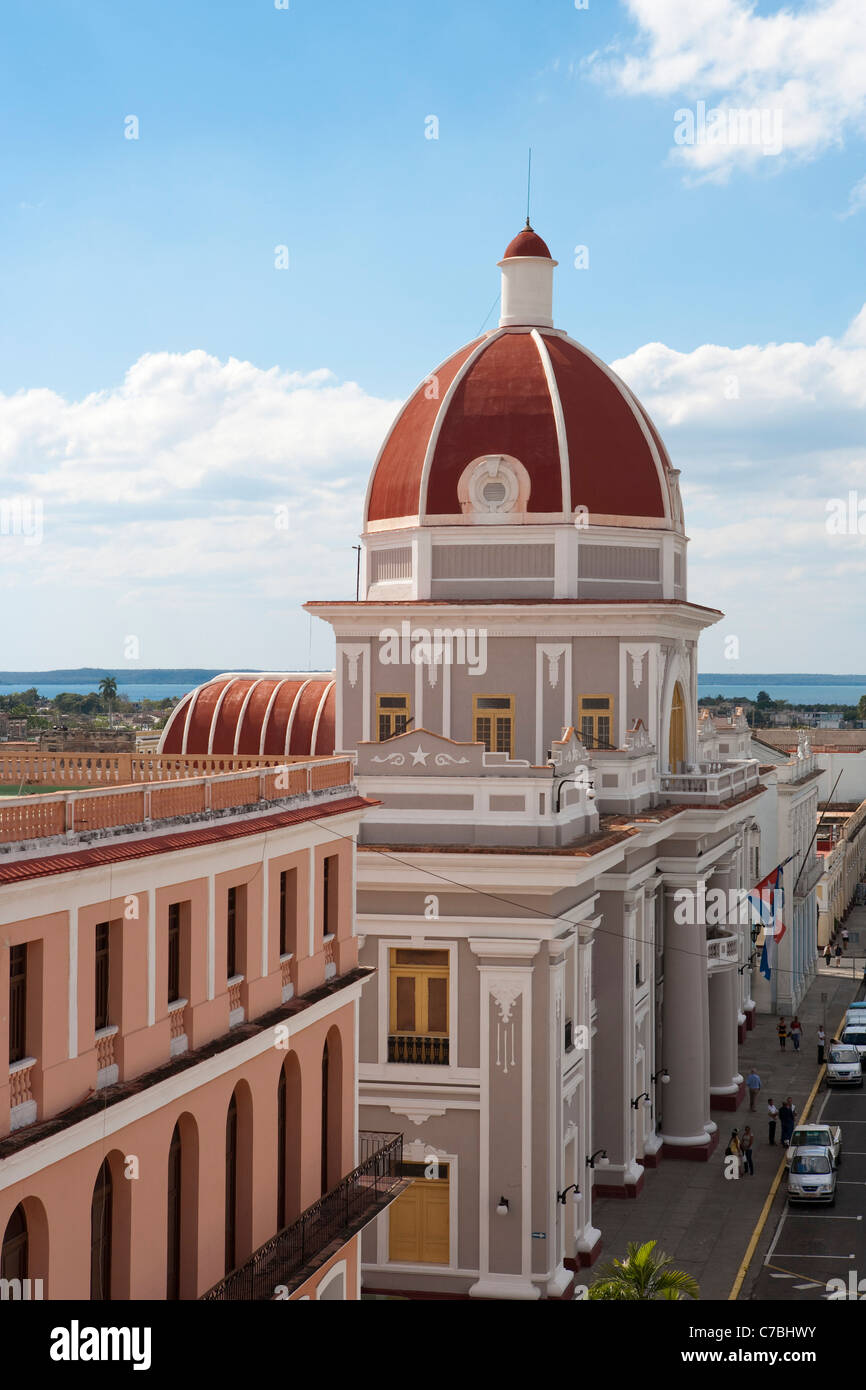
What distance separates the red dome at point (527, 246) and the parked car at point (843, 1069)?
29078 millimetres

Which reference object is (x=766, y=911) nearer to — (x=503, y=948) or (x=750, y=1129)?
(x=750, y=1129)

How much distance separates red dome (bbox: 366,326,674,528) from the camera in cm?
4359

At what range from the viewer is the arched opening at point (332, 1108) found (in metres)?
25.2

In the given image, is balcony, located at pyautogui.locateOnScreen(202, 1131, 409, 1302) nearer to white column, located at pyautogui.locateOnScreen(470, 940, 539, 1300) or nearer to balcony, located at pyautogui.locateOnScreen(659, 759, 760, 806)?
white column, located at pyautogui.locateOnScreen(470, 940, 539, 1300)

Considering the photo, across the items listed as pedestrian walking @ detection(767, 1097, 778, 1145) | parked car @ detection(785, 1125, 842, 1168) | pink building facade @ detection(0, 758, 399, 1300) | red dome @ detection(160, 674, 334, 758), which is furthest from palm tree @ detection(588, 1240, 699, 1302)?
red dome @ detection(160, 674, 334, 758)

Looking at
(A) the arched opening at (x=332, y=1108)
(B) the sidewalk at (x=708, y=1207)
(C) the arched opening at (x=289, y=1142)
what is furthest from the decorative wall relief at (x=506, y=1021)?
(C) the arched opening at (x=289, y=1142)

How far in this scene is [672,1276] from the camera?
27016 millimetres

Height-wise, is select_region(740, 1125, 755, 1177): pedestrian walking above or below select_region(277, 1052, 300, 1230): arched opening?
below

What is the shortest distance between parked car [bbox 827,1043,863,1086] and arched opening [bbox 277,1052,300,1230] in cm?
3724

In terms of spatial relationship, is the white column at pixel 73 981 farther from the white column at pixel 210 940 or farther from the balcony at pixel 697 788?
the balcony at pixel 697 788

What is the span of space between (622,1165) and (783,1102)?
526 inches

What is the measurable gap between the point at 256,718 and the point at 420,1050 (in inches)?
717

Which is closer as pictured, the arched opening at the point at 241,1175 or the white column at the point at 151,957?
the white column at the point at 151,957
